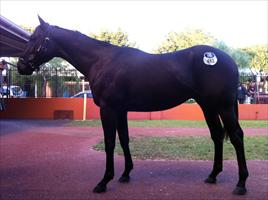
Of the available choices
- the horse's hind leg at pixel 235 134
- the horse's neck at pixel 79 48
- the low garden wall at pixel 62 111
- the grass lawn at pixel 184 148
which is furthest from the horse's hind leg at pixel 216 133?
the low garden wall at pixel 62 111

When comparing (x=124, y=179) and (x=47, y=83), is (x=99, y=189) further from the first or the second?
(x=47, y=83)

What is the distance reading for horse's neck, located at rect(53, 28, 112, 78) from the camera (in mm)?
5918

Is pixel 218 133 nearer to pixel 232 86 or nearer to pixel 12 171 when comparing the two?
pixel 232 86

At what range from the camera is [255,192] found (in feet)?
18.6

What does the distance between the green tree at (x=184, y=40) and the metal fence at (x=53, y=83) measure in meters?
24.8

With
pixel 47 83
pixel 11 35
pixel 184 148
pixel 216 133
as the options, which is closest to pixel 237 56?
pixel 47 83

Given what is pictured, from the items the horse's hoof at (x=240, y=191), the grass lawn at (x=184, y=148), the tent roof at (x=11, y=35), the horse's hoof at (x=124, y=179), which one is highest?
the tent roof at (x=11, y=35)

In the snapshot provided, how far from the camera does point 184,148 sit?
9742 millimetres

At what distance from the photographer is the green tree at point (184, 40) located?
46.1 metres

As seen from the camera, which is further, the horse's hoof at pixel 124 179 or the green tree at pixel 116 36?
the green tree at pixel 116 36

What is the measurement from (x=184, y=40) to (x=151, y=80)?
42.1 meters

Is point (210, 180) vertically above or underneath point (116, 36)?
underneath

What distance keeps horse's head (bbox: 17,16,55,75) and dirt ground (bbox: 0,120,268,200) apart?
1781 millimetres

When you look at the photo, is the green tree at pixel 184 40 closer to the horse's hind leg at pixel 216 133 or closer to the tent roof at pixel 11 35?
the tent roof at pixel 11 35
